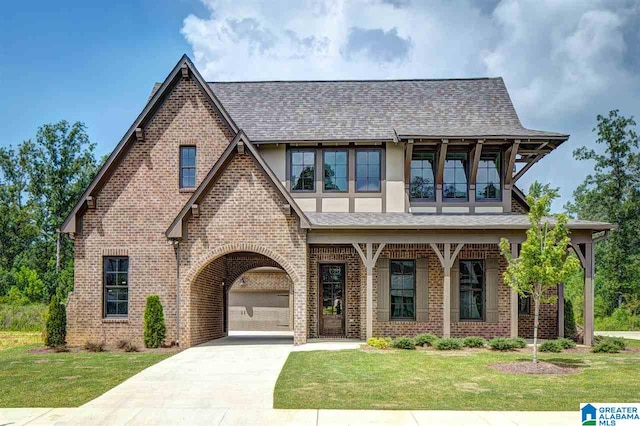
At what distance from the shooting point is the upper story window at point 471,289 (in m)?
20.2

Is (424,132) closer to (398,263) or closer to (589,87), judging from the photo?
(398,263)

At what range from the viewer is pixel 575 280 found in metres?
37.2

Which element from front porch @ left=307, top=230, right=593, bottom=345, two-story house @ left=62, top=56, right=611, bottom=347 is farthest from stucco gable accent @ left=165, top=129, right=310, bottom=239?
front porch @ left=307, top=230, right=593, bottom=345

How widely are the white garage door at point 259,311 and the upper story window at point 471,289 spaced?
12.6m

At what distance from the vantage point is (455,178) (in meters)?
20.5

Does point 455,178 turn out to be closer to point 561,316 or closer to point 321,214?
point 321,214

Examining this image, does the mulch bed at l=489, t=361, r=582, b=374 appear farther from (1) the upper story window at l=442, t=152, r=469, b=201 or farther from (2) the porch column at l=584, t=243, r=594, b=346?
(1) the upper story window at l=442, t=152, r=469, b=201

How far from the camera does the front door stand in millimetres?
21141

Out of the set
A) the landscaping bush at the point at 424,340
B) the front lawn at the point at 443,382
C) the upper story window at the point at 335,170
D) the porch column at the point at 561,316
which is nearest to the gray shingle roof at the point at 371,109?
the upper story window at the point at 335,170

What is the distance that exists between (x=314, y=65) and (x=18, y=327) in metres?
18.6

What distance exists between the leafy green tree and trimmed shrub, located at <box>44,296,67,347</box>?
28612 millimetres

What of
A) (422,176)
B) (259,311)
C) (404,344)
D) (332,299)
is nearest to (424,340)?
(404,344)

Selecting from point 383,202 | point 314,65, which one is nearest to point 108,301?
point 383,202

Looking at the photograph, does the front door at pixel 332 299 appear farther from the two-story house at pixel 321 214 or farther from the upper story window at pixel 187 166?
the upper story window at pixel 187 166
